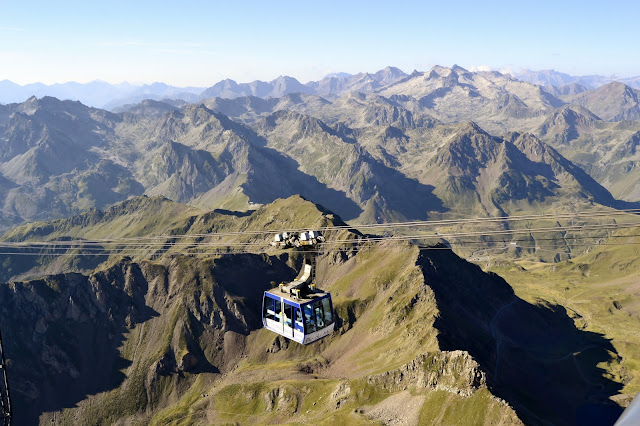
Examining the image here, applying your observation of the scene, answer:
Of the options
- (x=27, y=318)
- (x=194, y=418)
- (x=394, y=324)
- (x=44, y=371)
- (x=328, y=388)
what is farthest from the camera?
(x=27, y=318)

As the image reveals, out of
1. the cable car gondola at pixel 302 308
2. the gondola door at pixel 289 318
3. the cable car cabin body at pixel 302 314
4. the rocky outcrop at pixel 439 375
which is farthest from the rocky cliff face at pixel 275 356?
the gondola door at pixel 289 318

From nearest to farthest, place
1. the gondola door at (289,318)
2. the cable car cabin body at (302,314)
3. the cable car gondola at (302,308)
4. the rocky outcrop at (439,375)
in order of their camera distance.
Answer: the cable car gondola at (302,308), the cable car cabin body at (302,314), the gondola door at (289,318), the rocky outcrop at (439,375)

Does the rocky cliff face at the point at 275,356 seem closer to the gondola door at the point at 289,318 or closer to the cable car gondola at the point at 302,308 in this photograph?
the cable car gondola at the point at 302,308

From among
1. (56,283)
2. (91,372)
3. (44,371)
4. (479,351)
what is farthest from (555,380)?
(56,283)

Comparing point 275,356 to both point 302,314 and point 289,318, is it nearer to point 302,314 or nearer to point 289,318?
point 289,318

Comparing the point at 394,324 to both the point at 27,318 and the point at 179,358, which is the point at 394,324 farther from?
the point at 27,318

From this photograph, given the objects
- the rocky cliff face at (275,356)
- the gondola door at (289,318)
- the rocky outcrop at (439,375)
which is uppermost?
the gondola door at (289,318)

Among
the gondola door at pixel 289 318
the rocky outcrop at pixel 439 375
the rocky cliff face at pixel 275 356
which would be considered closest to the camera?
the gondola door at pixel 289 318
